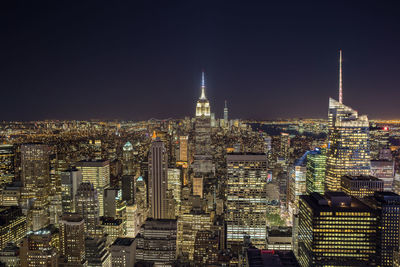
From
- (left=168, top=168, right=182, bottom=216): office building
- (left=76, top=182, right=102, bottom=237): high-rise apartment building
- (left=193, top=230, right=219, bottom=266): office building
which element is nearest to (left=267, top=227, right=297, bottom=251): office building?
(left=193, top=230, right=219, bottom=266): office building

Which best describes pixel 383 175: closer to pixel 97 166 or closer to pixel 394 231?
pixel 394 231

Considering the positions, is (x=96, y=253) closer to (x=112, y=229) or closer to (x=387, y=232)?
(x=112, y=229)

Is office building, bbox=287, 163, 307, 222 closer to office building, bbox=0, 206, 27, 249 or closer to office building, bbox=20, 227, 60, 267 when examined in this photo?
office building, bbox=20, 227, 60, 267

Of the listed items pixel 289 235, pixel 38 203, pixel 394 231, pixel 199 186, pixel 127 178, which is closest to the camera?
pixel 394 231

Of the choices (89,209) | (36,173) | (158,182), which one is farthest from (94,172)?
(89,209)

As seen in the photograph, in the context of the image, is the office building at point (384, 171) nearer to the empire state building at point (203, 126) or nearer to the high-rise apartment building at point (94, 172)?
the high-rise apartment building at point (94, 172)

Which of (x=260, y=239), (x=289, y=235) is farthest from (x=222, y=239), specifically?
(x=289, y=235)

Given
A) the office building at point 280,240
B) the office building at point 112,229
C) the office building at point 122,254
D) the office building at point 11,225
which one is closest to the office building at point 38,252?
the office building at point 122,254
